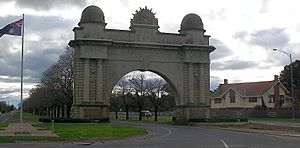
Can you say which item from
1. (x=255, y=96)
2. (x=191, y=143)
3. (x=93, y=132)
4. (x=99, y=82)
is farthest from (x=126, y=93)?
(x=191, y=143)

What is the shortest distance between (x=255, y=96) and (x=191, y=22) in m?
45.3

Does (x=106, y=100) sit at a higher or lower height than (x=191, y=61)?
lower

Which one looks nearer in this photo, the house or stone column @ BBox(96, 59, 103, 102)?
stone column @ BBox(96, 59, 103, 102)

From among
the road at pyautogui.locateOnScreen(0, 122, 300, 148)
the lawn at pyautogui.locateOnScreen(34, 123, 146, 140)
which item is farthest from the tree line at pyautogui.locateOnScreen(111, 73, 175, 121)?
the road at pyautogui.locateOnScreen(0, 122, 300, 148)

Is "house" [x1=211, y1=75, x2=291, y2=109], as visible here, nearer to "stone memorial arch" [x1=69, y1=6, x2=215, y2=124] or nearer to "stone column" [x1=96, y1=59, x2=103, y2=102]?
"stone memorial arch" [x1=69, y1=6, x2=215, y2=124]

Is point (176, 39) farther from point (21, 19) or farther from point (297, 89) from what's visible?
point (297, 89)

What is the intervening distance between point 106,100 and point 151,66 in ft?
21.2

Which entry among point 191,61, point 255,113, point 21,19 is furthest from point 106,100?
point 255,113

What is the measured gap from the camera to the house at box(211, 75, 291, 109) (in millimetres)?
91688

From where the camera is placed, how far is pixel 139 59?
4981 cm

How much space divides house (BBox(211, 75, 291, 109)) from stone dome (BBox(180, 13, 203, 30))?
38.4 meters

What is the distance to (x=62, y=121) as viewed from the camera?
145ft

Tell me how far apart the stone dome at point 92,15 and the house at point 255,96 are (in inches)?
1875

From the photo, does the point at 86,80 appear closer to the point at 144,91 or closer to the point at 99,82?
the point at 99,82
